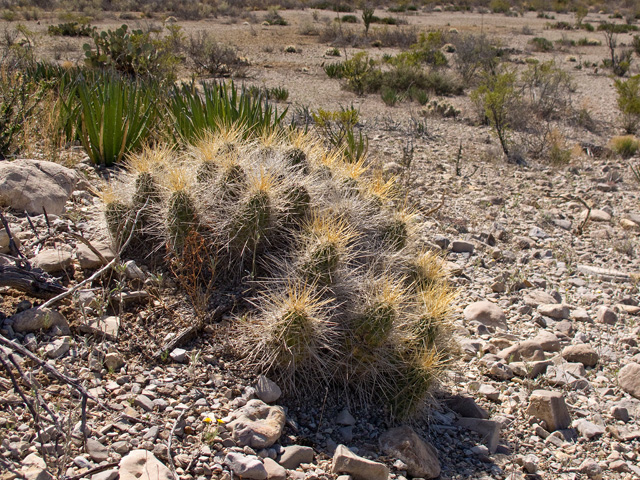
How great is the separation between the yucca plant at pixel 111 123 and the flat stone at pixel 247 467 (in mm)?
3542

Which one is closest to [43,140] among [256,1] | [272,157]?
[272,157]

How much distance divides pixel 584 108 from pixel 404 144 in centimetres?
521

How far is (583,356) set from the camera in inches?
150

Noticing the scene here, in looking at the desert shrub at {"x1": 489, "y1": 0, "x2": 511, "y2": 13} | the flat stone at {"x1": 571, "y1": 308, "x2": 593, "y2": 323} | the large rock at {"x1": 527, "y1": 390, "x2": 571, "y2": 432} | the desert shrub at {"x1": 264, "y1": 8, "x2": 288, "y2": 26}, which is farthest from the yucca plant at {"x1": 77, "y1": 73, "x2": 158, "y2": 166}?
the desert shrub at {"x1": 489, "y1": 0, "x2": 511, "y2": 13}

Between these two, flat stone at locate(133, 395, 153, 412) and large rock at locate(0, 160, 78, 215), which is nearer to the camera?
flat stone at locate(133, 395, 153, 412)

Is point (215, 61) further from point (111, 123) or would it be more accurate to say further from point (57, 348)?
point (57, 348)

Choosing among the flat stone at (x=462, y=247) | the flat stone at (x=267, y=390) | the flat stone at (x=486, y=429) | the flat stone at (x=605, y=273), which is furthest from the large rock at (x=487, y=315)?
the flat stone at (x=267, y=390)

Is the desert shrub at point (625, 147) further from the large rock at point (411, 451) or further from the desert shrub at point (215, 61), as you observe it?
the desert shrub at point (215, 61)

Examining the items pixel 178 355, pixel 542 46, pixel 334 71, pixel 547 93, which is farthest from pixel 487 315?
pixel 542 46

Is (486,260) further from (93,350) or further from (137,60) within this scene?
(137,60)

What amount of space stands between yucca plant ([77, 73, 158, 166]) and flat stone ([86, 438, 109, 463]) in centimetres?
339

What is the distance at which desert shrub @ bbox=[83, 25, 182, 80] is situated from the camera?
8734mm

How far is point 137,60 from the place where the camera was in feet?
29.8

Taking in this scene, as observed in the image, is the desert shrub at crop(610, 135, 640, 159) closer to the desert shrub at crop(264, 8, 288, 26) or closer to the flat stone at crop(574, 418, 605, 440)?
the flat stone at crop(574, 418, 605, 440)
